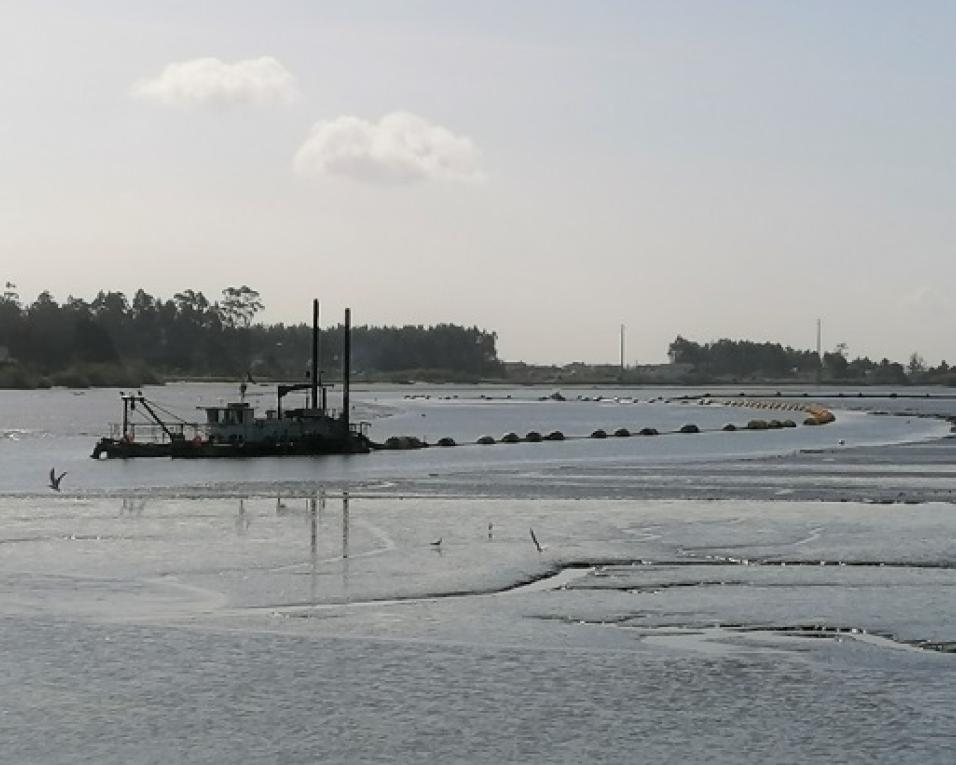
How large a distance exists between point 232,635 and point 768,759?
10.2m

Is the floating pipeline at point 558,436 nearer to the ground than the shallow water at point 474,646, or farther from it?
farther from it

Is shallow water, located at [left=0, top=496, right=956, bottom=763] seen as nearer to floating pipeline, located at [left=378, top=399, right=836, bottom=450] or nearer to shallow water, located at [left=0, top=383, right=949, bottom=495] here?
shallow water, located at [left=0, top=383, right=949, bottom=495]

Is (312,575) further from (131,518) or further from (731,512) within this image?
(731,512)

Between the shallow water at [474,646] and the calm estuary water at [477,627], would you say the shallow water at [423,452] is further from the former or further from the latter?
the shallow water at [474,646]

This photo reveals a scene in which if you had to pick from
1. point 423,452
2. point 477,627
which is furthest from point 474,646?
point 423,452

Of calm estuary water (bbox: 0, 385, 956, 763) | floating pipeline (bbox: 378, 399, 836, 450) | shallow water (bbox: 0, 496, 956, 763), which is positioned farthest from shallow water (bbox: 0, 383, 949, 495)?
shallow water (bbox: 0, 496, 956, 763)

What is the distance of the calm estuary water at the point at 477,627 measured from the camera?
773 inches

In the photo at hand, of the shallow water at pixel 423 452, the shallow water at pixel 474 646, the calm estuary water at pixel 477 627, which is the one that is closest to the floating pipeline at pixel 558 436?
the shallow water at pixel 423 452

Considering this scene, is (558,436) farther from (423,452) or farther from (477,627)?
(477,627)

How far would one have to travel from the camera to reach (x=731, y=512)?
159 ft

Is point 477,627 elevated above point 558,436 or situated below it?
below

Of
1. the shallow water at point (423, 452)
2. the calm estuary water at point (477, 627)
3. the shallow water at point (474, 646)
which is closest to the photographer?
the shallow water at point (474, 646)

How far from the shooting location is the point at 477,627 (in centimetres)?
2664

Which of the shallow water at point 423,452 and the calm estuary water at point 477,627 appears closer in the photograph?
the calm estuary water at point 477,627
